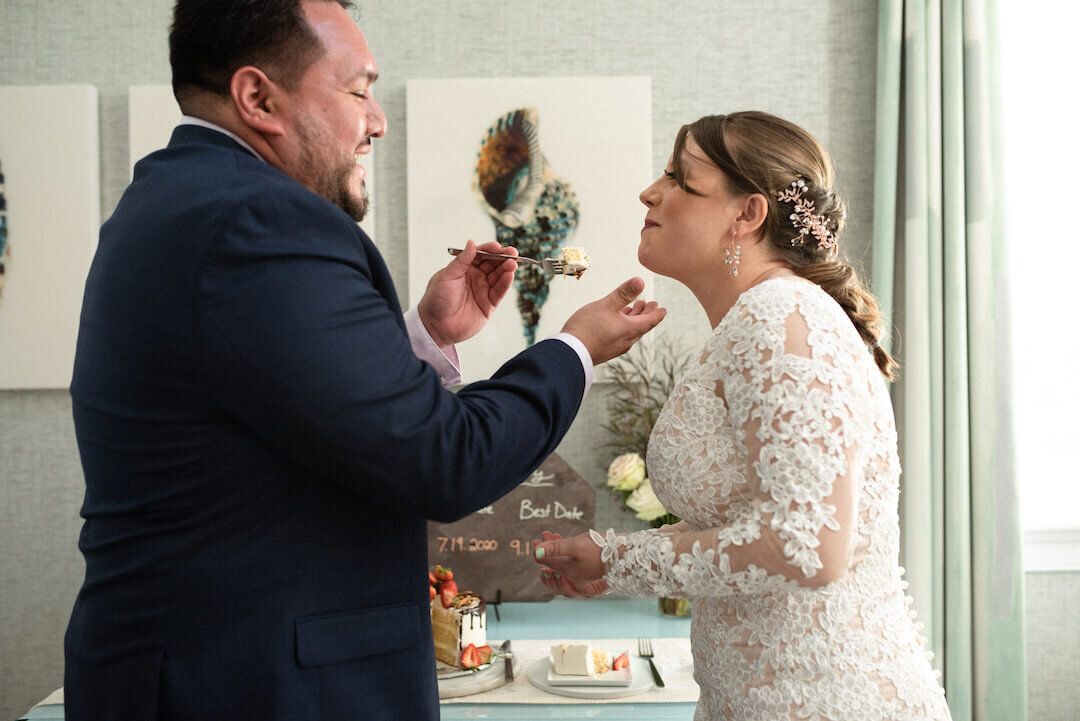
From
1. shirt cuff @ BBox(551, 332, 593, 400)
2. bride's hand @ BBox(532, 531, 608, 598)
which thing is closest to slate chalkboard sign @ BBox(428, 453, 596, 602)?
bride's hand @ BBox(532, 531, 608, 598)

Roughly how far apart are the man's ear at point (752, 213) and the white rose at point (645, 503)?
1129 mm

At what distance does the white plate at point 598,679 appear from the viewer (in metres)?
1.88

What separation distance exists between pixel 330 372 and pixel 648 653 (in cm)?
143

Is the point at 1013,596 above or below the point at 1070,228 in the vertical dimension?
below

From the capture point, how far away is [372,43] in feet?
9.19

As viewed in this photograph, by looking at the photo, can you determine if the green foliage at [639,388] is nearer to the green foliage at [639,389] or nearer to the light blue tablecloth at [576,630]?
the green foliage at [639,389]

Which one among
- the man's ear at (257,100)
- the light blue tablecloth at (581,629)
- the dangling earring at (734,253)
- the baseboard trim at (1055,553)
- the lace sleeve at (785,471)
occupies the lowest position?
the light blue tablecloth at (581,629)

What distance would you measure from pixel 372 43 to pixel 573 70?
0.65 m

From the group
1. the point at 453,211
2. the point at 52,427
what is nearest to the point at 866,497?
the point at 453,211

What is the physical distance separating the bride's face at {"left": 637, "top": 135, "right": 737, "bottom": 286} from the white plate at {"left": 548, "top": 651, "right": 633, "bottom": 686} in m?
0.88

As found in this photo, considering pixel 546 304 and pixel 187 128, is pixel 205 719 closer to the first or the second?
pixel 187 128

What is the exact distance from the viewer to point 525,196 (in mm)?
2775

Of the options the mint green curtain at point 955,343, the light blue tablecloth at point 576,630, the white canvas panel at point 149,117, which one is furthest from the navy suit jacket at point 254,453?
the mint green curtain at point 955,343

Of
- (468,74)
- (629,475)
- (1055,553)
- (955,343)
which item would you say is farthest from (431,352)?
(1055,553)
